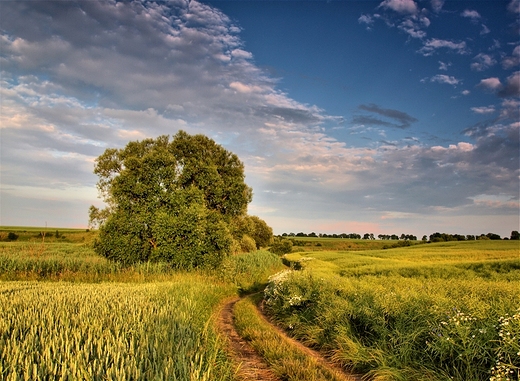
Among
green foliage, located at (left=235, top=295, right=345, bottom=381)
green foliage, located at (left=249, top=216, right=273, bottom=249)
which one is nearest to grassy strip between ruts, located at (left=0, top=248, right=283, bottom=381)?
green foliage, located at (left=235, top=295, right=345, bottom=381)

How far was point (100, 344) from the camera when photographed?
3.98 metres

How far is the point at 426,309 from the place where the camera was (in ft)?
24.2

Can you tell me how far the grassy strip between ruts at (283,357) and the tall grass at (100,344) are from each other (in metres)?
1.38

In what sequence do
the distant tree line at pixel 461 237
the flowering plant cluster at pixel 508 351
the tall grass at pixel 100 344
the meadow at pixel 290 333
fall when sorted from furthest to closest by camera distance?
the distant tree line at pixel 461 237 → the flowering plant cluster at pixel 508 351 → the meadow at pixel 290 333 → the tall grass at pixel 100 344

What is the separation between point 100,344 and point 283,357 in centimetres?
470

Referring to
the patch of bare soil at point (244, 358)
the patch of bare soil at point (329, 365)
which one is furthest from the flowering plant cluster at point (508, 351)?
the patch of bare soil at point (244, 358)

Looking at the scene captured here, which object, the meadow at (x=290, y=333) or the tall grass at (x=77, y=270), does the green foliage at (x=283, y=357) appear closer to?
the meadow at (x=290, y=333)

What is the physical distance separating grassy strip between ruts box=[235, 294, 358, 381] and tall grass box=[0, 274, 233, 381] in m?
1.38

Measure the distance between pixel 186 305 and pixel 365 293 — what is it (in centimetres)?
499

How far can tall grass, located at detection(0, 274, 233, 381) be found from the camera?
11.2ft

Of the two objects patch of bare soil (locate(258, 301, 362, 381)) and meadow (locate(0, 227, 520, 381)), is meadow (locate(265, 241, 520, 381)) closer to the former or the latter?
meadow (locate(0, 227, 520, 381))

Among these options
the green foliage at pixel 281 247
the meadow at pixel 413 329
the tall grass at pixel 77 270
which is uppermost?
the meadow at pixel 413 329

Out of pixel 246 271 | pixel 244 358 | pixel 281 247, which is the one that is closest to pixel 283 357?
pixel 244 358

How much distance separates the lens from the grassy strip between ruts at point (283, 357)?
6.56 metres
